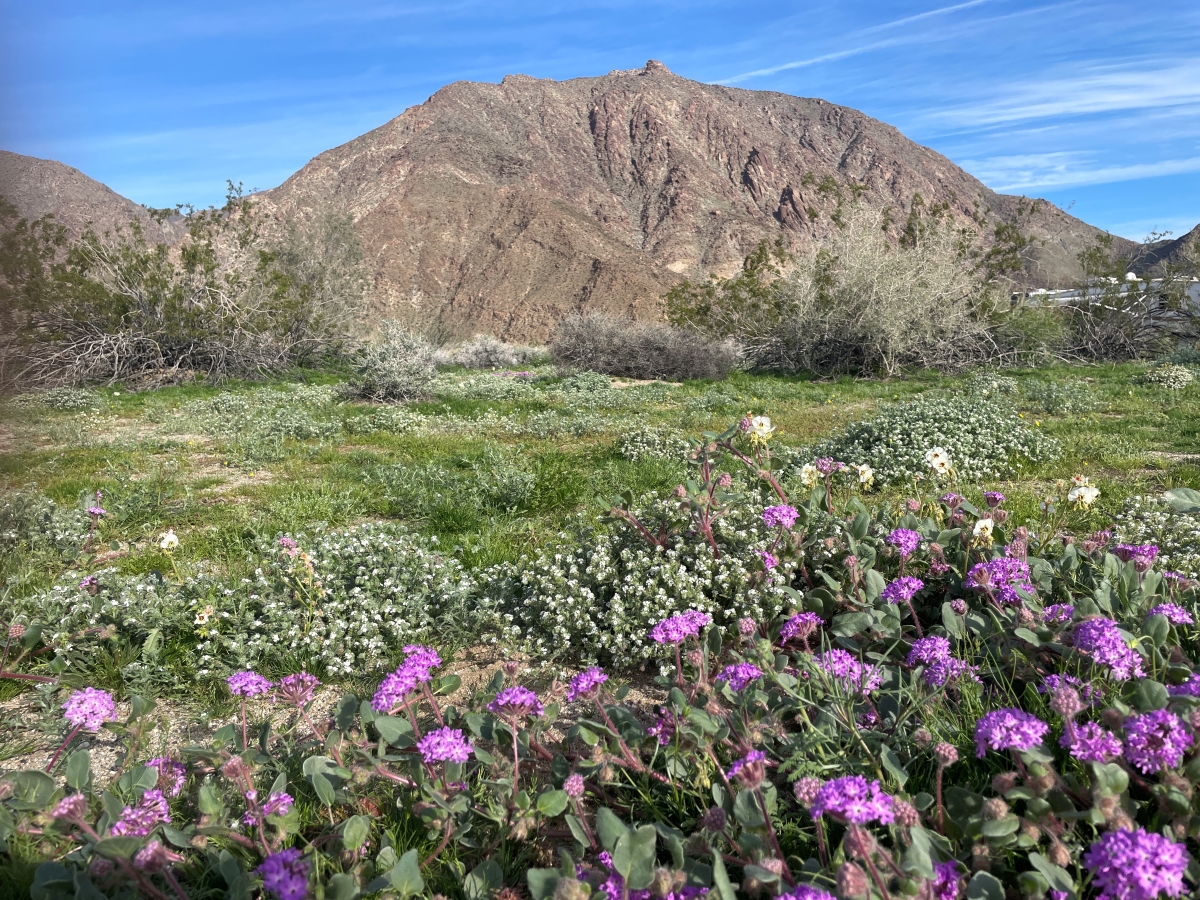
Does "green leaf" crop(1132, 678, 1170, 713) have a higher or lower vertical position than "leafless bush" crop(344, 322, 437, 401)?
lower

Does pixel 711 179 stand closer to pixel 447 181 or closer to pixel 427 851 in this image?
pixel 447 181

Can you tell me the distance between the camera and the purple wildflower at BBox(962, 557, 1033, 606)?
2.17 meters

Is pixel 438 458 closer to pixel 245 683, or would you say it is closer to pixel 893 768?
pixel 245 683

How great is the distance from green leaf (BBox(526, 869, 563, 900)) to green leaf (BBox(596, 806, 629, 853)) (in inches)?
4.3

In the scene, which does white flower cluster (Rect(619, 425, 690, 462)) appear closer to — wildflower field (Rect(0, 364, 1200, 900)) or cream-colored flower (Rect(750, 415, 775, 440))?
wildflower field (Rect(0, 364, 1200, 900))

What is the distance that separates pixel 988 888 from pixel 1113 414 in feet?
32.6

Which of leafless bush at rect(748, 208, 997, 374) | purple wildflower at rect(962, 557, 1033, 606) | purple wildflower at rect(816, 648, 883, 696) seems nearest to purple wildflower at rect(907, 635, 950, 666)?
purple wildflower at rect(816, 648, 883, 696)

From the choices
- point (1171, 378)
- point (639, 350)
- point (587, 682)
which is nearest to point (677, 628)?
point (587, 682)

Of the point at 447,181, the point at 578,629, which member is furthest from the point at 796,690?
the point at 447,181

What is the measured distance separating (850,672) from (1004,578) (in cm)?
79

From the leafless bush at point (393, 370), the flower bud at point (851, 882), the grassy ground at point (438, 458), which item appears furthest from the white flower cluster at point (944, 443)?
the leafless bush at point (393, 370)

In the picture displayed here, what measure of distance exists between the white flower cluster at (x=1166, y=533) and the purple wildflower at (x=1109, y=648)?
1.41 meters

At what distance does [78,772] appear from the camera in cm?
178

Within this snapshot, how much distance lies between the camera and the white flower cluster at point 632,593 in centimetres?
283
